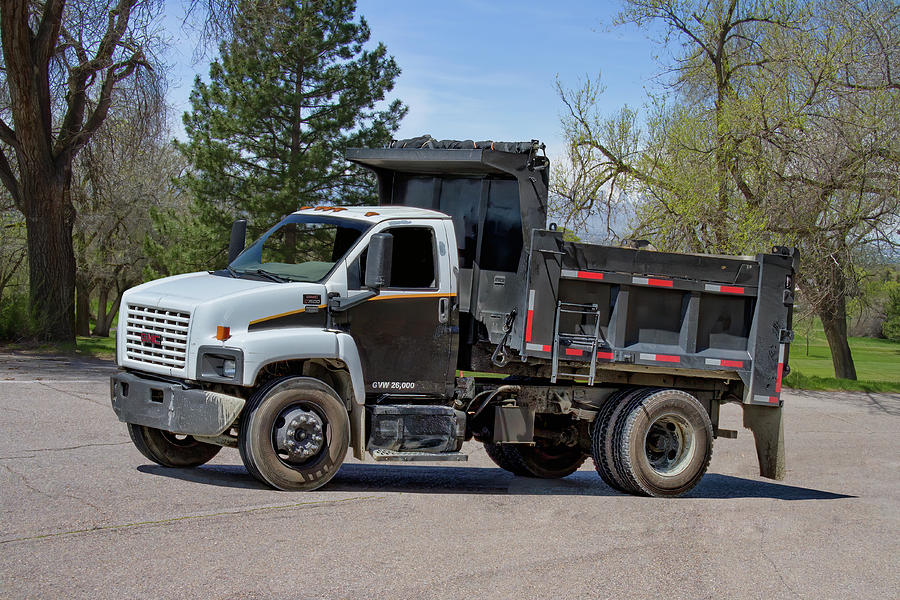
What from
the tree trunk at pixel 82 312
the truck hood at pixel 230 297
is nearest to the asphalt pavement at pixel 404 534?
the truck hood at pixel 230 297

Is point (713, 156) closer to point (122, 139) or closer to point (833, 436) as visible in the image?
point (833, 436)

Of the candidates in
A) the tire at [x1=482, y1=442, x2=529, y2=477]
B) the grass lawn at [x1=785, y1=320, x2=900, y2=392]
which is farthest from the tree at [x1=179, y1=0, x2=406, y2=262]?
the tire at [x1=482, y1=442, x2=529, y2=477]

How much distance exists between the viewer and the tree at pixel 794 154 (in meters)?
22.5

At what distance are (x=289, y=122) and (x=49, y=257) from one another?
38.2ft

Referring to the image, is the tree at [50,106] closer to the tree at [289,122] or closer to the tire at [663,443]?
the tree at [289,122]

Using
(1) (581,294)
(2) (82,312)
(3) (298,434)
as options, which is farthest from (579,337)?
(2) (82,312)

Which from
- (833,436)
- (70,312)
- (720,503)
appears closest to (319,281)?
(720,503)

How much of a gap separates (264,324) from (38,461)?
106 inches

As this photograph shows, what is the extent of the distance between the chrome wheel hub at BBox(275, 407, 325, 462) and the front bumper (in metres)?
0.40

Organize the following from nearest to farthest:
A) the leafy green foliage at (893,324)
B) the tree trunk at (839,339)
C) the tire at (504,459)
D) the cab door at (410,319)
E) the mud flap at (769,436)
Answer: the cab door at (410,319), the mud flap at (769,436), the tire at (504,459), the tree trunk at (839,339), the leafy green foliage at (893,324)

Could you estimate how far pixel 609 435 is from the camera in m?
9.49

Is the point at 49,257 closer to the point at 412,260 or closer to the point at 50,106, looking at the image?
the point at 50,106

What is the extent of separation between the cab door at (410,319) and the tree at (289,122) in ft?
71.4

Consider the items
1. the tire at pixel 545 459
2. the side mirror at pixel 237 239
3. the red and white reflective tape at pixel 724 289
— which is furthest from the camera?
the tire at pixel 545 459
